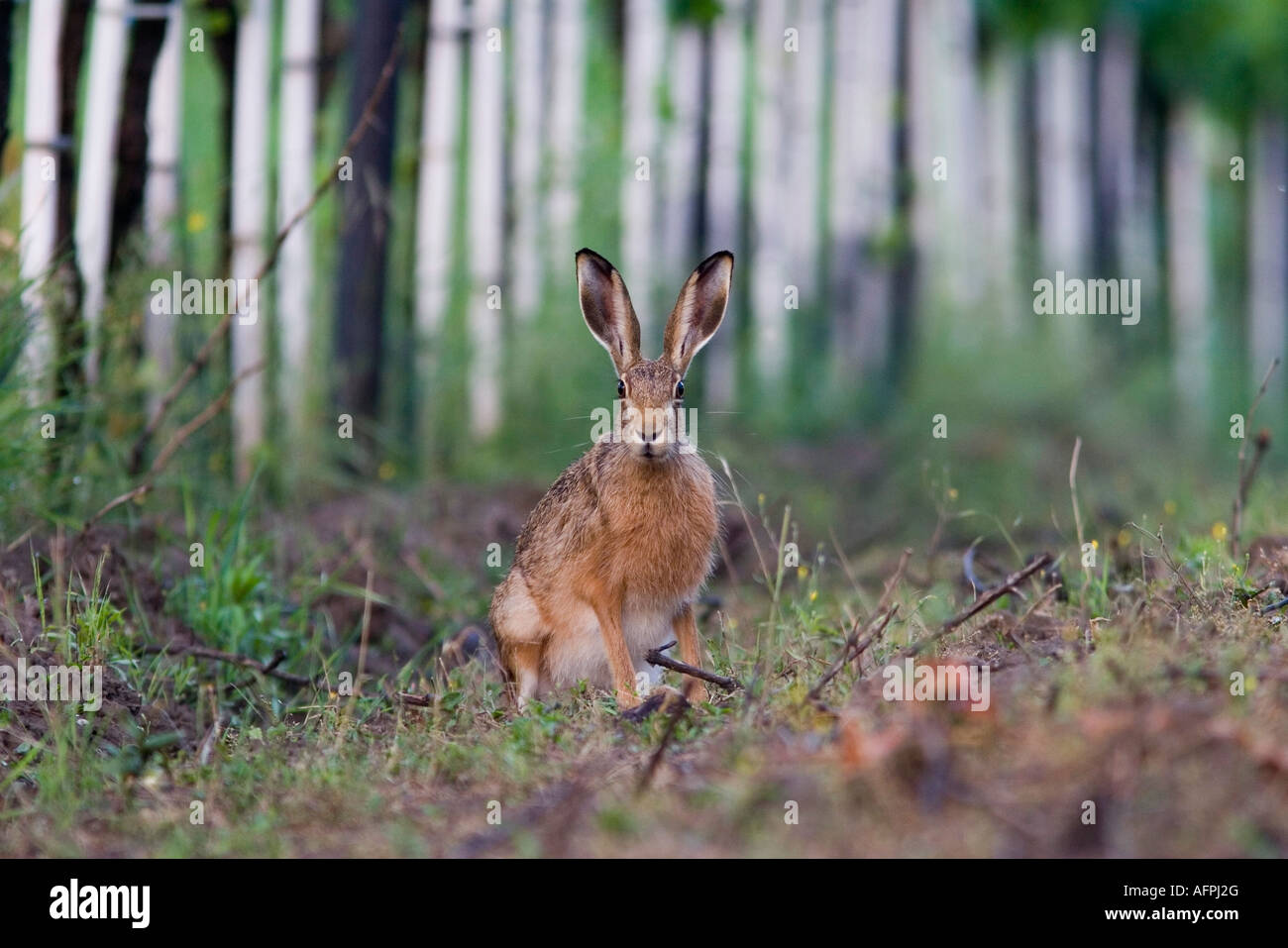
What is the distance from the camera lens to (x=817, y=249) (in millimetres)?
24031

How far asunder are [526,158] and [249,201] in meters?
4.92

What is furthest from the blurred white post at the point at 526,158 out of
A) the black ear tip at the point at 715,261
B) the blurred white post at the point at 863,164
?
the black ear tip at the point at 715,261

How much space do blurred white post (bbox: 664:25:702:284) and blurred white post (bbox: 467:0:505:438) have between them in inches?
141

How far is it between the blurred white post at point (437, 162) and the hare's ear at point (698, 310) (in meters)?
6.09

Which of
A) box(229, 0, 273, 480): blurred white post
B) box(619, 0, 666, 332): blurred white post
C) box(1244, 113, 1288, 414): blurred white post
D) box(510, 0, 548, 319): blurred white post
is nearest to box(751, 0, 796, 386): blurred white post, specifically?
box(619, 0, 666, 332): blurred white post

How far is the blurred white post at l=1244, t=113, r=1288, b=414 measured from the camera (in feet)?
90.9

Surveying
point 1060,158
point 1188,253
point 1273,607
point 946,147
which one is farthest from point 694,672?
point 1188,253

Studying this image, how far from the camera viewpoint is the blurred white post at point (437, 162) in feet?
40.1

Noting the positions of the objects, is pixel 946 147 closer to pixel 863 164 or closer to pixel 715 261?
pixel 863 164

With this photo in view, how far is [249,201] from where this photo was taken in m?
10.3

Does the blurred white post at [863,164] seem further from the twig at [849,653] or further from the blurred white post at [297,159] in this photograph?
the twig at [849,653]

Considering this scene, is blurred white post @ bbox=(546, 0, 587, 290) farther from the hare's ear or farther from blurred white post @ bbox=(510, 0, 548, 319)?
the hare's ear
